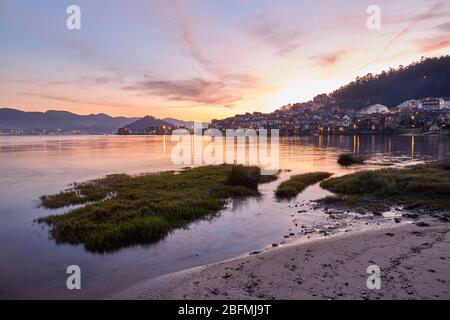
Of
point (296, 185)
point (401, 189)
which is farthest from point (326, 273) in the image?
point (296, 185)

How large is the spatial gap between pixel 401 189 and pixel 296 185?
9.77 meters

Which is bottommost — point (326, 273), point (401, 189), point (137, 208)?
point (326, 273)

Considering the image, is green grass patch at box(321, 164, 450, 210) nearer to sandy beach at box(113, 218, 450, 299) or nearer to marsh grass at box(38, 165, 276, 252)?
marsh grass at box(38, 165, 276, 252)

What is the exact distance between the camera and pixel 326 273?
12.9 meters

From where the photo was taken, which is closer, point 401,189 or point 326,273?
point 326,273

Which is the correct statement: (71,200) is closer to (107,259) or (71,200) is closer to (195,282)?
(107,259)

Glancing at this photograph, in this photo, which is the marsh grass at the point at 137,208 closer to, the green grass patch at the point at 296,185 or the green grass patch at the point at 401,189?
the green grass patch at the point at 296,185

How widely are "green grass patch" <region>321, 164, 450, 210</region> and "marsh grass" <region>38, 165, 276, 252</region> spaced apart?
345 inches

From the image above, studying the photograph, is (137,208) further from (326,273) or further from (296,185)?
(296,185)

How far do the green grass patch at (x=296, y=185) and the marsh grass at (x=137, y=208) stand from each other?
2.48 m

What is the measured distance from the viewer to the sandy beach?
37.1 feet

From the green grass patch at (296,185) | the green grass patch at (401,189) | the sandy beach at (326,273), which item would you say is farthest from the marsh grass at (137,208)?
the green grass patch at (401,189)

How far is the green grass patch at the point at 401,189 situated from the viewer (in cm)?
2567
